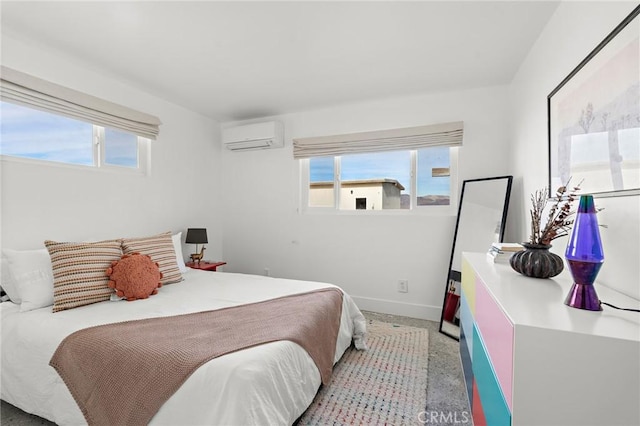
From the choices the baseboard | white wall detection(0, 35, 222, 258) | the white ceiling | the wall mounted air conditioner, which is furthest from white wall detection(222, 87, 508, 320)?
white wall detection(0, 35, 222, 258)

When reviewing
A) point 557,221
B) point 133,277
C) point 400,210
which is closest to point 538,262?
point 557,221

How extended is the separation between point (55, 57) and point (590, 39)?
359 centimetres

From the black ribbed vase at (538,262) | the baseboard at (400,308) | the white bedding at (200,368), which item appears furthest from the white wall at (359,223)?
the black ribbed vase at (538,262)

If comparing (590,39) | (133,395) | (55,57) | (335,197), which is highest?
(55,57)

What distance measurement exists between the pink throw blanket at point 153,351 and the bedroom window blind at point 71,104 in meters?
1.84

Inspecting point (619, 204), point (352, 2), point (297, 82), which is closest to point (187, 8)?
point (352, 2)

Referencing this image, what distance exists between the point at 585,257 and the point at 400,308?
2507mm

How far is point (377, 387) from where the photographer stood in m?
1.91

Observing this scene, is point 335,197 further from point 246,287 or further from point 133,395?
point 133,395

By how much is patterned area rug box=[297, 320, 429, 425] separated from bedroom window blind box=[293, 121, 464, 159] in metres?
1.98

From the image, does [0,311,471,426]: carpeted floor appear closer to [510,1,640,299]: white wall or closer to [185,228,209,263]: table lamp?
[510,1,640,299]: white wall

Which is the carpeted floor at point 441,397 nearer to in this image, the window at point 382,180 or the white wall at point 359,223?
the white wall at point 359,223

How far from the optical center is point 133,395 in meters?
1.27

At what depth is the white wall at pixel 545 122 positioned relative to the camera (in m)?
1.11
